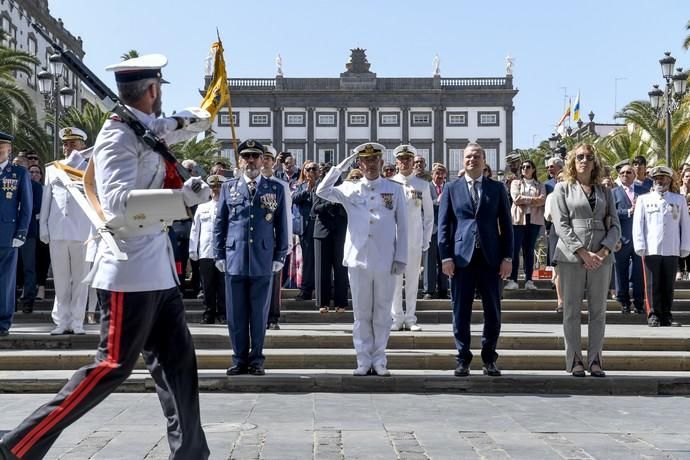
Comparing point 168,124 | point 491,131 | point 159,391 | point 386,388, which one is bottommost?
point 386,388

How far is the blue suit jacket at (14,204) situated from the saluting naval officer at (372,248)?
12.8 feet

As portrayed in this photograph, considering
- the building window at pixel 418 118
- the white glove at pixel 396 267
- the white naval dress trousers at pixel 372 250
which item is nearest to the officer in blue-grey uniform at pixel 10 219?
the white naval dress trousers at pixel 372 250

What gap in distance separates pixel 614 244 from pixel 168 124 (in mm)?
5567

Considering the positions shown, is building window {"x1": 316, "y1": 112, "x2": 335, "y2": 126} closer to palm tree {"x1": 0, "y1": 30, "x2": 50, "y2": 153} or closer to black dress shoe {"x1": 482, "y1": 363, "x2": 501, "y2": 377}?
palm tree {"x1": 0, "y1": 30, "x2": 50, "y2": 153}

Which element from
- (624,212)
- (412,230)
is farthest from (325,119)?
(412,230)

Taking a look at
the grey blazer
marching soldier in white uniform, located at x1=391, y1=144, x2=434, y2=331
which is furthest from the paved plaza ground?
marching soldier in white uniform, located at x1=391, y1=144, x2=434, y2=331

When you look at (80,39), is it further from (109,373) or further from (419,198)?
(109,373)

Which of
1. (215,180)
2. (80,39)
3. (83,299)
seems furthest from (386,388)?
(80,39)

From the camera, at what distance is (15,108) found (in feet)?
110

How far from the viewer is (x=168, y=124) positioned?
501cm

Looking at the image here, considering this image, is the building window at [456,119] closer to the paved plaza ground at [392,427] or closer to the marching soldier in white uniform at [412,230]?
the marching soldier in white uniform at [412,230]

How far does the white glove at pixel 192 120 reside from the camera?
510 cm

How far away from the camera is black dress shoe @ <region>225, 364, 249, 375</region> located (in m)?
9.14

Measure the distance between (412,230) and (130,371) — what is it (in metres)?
7.98
